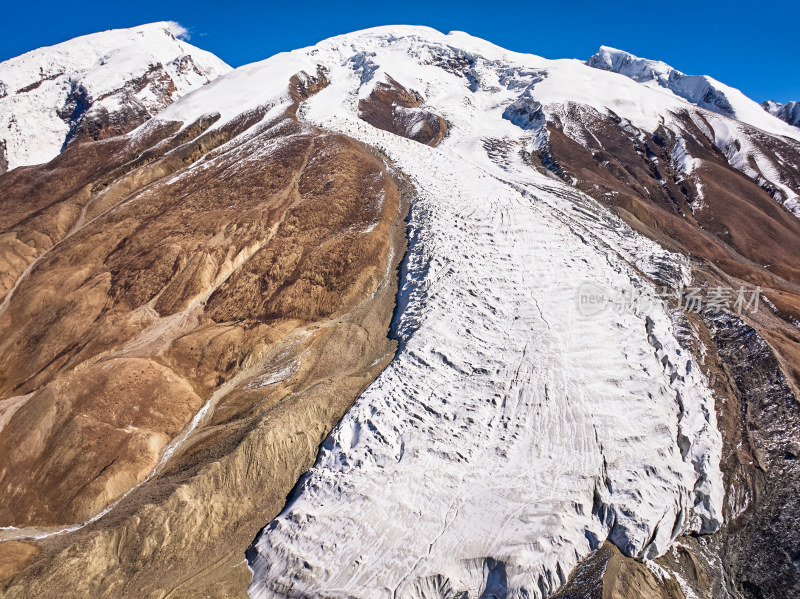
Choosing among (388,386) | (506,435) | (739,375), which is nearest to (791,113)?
(739,375)

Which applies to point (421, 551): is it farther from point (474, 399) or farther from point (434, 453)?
point (474, 399)

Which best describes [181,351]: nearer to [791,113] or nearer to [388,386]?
[388,386]

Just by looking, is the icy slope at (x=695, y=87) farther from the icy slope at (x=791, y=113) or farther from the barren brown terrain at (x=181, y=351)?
the barren brown terrain at (x=181, y=351)

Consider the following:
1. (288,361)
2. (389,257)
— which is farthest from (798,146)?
(288,361)

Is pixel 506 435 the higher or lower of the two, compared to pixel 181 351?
higher

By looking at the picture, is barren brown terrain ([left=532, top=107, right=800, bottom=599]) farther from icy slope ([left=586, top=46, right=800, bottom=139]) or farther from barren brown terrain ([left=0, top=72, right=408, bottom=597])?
icy slope ([left=586, top=46, right=800, bottom=139])

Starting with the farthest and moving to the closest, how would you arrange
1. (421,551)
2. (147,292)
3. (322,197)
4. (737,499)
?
1. (322,197)
2. (147,292)
3. (737,499)
4. (421,551)

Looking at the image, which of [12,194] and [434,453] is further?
[12,194]
